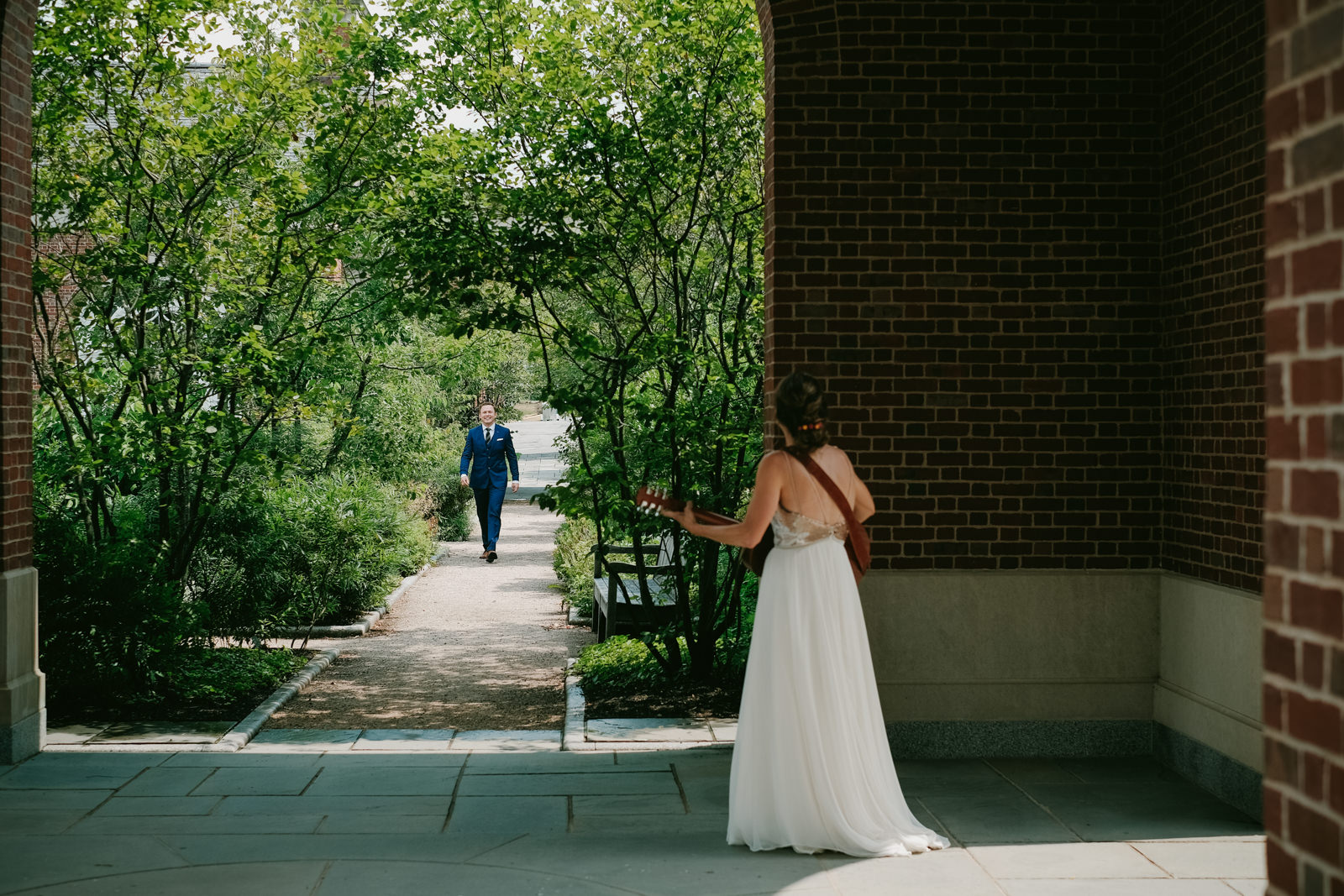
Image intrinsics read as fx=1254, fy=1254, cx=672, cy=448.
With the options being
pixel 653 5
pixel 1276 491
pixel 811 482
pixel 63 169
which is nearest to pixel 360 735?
pixel 811 482

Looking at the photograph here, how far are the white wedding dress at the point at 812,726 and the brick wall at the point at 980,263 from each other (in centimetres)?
158

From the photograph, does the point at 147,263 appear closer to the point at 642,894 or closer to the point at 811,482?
the point at 811,482

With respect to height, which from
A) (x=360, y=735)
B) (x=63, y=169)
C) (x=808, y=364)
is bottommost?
(x=360, y=735)

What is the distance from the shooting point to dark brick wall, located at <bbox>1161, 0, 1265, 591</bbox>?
6035 millimetres

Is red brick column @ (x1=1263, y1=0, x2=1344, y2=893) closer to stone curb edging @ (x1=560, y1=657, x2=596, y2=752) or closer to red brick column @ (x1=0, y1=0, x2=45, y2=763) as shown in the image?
stone curb edging @ (x1=560, y1=657, x2=596, y2=752)

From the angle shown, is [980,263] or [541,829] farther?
[980,263]

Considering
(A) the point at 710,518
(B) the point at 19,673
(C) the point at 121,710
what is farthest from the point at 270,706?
(A) the point at 710,518

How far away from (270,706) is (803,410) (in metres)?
5.18

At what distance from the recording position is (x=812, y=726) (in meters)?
5.25

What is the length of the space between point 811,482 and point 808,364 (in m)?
1.60

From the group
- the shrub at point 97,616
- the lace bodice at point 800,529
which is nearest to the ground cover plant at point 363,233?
the shrub at point 97,616

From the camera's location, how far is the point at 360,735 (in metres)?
7.89

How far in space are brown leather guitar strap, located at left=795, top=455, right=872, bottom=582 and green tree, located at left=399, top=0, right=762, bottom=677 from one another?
2.98 meters

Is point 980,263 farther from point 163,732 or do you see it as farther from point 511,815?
point 163,732
